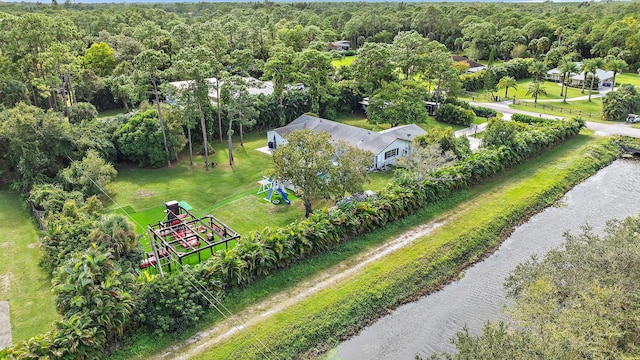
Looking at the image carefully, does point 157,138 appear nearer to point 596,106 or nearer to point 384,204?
point 384,204

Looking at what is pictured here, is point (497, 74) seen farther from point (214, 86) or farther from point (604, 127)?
point (214, 86)

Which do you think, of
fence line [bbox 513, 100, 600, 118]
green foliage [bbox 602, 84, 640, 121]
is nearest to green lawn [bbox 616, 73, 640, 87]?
green foliage [bbox 602, 84, 640, 121]

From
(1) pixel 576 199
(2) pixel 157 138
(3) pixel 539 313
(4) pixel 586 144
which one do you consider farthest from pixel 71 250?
(4) pixel 586 144

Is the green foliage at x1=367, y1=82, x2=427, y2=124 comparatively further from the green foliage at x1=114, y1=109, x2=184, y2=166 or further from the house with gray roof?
the green foliage at x1=114, y1=109, x2=184, y2=166

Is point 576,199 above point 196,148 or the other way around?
the other way around

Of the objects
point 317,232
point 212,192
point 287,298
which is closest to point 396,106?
point 212,192

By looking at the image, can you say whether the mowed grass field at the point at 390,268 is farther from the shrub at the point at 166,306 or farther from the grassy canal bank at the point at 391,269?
the shrub at the point at 166,306

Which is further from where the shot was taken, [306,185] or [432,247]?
[306,185]
